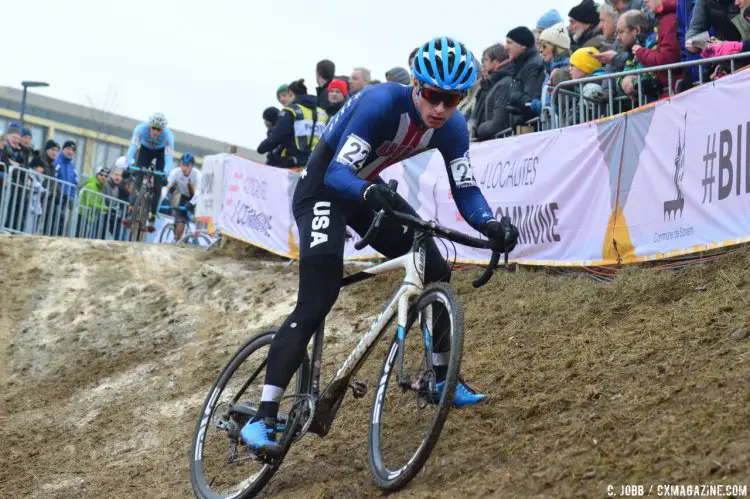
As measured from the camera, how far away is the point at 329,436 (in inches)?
286

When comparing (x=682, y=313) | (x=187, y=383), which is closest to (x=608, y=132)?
(x=682, y=313)

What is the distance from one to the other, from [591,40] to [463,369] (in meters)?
4.96

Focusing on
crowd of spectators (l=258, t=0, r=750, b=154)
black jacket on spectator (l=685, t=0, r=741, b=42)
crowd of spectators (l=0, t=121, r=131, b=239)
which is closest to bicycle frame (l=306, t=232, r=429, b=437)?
crowd of spectators (l=258, t=0, r=750, b=154)

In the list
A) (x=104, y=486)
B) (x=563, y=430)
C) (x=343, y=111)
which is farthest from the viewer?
(x=104, y=486)

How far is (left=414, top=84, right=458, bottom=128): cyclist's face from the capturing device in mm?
5672

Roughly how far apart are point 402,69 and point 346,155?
322 inches

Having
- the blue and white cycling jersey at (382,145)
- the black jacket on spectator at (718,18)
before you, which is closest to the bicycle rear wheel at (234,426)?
the blue and white cycling jersey at (382,145)

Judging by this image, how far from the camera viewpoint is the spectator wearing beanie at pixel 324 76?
1452 centimetres

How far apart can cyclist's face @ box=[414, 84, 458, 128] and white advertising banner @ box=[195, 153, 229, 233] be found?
426 inches

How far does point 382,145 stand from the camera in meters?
6.05

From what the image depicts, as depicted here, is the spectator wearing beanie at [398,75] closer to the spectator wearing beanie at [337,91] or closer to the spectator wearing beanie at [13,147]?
the spectator wearing beanie at [337,91]

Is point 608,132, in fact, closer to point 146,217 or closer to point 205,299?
point 205,299

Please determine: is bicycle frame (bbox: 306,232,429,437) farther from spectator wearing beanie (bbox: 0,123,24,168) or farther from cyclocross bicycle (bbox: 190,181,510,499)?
spectator wearing beanie (bbox: 0,123,24,168)

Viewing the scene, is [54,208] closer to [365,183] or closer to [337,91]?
[337,91]
